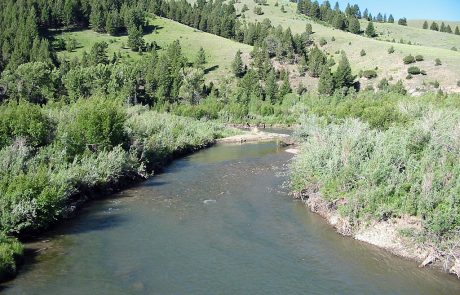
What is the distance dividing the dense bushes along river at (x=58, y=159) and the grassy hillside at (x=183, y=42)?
8381 cm

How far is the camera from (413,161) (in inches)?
1248

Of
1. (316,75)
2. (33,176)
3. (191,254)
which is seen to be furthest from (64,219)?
(316,75)

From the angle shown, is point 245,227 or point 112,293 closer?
point 112,293

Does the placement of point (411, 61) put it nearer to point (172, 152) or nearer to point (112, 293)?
point (172, 152)

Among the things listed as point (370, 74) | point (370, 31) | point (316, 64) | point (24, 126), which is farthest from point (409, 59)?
point (24, 126)

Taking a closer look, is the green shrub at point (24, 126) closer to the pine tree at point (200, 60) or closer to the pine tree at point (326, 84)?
the pine tree at point (326, 84)

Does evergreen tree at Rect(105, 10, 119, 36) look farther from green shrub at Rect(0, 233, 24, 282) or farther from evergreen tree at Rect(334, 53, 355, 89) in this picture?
green shrub at Rect(0, 233, 24, 282)

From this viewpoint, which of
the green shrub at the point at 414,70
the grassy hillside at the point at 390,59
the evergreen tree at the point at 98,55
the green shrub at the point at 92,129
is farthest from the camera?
the green shrub at the point at 414,70

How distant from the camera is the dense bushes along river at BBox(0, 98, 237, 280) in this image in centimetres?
2877

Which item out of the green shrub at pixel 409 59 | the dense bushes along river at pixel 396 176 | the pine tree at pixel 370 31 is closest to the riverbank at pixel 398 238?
the dense bushes along river at pixel 396 176

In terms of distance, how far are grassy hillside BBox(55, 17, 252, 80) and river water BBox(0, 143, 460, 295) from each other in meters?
99.9

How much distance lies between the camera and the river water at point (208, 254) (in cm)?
2412

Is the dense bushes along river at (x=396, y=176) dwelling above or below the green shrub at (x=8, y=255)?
above

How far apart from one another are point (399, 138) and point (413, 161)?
3659 mm
